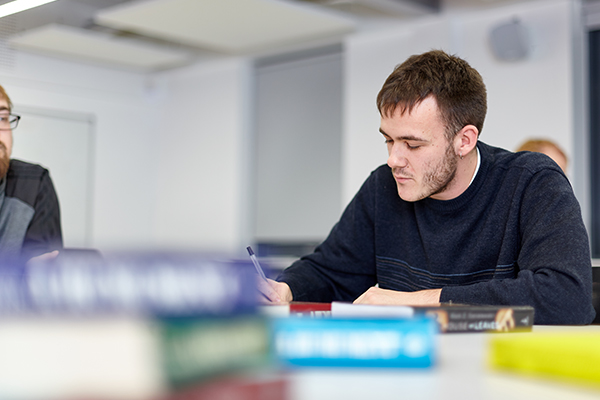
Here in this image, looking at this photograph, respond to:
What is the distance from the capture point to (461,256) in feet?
4.86

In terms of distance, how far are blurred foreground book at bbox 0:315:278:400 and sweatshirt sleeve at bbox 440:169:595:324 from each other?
0.91 m

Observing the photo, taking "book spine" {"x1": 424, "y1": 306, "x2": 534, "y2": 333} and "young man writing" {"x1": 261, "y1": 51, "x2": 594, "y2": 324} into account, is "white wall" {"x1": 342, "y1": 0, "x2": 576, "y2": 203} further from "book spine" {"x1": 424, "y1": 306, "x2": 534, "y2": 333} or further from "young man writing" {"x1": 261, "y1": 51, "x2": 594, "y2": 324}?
"book spine" {"x1": 424, "y1": 306, "x2": 534, "y2": 333}

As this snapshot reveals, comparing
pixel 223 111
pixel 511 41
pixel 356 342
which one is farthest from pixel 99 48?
pixel 356 342

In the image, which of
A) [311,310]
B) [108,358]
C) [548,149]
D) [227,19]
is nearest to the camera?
[108,358]

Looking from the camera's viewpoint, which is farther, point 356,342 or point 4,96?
point 4,96

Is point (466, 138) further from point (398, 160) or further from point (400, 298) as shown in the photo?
point (400, 298)

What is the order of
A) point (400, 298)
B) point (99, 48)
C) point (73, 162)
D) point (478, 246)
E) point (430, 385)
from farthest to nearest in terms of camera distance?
point (73, 162) < point (99, 48) < point (478, 246) < point (400, 298) < point (430, 385)

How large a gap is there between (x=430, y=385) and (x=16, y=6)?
1.53 m

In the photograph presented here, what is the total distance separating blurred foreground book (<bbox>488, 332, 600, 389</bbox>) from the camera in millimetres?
483

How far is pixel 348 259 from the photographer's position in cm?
167

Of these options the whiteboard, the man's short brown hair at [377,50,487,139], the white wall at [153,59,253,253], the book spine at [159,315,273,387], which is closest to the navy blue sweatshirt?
the man's short brown hair at [377,50,487,139]

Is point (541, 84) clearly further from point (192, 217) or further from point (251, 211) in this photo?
point (192, 217)

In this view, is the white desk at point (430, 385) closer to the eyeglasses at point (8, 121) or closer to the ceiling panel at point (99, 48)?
the eyeglasses at point (8, 121)

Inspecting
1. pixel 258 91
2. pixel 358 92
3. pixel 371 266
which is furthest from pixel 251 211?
pixel 371 266
